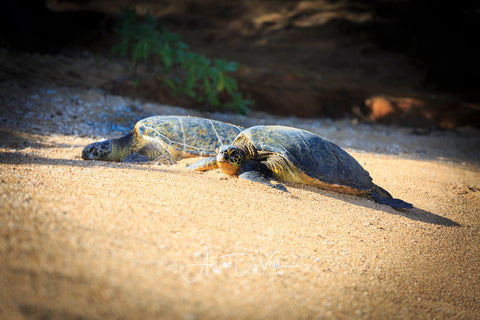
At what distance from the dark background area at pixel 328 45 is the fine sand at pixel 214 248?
22.0 feet

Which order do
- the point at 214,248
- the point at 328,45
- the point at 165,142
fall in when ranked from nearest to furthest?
the point at 214,248
the point at 165,142
the point at 328,45

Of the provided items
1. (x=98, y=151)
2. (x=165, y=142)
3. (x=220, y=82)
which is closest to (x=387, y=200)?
(x=165, y=142)

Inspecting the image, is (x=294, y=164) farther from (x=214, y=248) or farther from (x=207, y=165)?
(x=214, y=248)

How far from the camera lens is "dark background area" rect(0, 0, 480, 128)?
32.2 feet

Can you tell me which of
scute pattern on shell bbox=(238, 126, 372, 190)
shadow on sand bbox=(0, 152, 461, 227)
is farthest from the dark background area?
shadow on sand bbox=(0, 152, 461, 227)

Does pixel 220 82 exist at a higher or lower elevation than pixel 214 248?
higher

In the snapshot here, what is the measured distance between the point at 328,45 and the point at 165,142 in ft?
31.1

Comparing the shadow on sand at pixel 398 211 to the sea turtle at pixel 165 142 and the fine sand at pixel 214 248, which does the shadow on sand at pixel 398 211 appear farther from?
the sea turtle at pixel 165 142

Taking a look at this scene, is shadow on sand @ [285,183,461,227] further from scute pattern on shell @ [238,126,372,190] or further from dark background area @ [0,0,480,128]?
dark background area @ [0,0,480,128]

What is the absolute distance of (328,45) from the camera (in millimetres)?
11594

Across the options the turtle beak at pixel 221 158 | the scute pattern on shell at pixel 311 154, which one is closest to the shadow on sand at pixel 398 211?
the scute pattern on shell at pixel 311 154

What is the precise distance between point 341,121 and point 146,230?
887cm

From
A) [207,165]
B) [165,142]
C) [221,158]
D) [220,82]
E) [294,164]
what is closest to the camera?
[221,158]

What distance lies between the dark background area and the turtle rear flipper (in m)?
6.39
